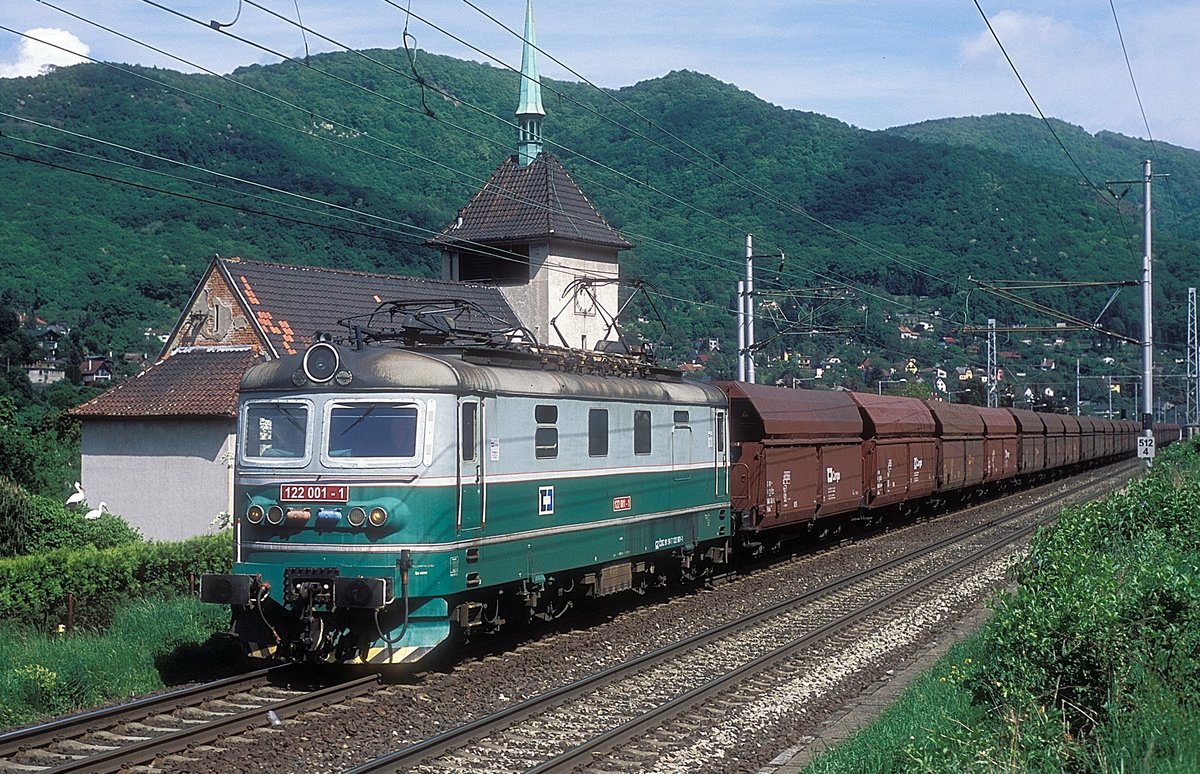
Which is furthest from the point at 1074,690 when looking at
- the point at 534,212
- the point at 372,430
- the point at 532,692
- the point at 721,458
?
the point at 534,212

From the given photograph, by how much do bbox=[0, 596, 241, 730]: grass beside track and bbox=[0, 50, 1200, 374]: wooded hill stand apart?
162 ft

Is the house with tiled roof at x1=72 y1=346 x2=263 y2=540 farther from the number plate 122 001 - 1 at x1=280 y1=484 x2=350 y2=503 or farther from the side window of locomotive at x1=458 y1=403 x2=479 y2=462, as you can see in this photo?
the side window of locomotive at x1=458 y1=403 x2=479 y2=462

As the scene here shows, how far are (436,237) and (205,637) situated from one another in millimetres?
27940

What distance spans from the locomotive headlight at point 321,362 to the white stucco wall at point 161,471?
47.8 ft

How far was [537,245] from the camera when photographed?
144ft

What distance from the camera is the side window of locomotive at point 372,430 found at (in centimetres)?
1312

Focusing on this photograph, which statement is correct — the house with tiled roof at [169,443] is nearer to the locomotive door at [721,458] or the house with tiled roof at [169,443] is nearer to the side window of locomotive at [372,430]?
the locomotive door at [721,458]

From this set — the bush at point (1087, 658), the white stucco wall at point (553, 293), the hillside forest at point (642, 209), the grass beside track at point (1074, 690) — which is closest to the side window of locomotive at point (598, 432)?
the grass beside track at point (1074, 690)

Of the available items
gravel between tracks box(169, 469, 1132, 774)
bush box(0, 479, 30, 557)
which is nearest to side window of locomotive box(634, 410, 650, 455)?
gravel between tracks box(169, 469, 1132, 774)

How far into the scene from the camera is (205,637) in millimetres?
15039

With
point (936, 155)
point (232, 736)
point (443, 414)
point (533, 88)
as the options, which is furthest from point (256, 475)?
point (936, 155)

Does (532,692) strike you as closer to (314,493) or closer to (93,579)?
(314,493)

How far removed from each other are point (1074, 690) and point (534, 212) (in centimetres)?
3739

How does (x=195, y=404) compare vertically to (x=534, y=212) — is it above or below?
below
